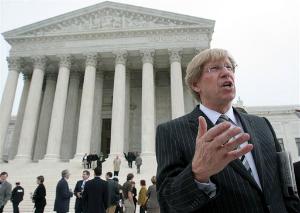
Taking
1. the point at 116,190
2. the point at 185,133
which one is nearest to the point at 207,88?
the point at 185,133

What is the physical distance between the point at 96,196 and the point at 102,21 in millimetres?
28516

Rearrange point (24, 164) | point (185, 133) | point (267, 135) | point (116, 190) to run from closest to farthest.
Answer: point (185, 133)
point (267, 135)
point (116, 190)
point (24, 164)

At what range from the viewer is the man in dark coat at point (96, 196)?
8.07 m

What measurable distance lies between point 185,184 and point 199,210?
0.85 feet

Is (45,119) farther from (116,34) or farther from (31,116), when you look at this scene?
(116,34)

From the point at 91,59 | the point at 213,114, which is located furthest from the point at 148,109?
the point at 213,114

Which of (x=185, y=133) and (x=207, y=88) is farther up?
(x=207, y=88)

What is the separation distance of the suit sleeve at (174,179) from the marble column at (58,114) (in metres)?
28.0

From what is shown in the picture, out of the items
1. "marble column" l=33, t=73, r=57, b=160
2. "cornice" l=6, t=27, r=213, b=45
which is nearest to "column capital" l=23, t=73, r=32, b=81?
"marble column" l=33, t=73, r=57, b=160

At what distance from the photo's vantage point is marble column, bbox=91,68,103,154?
32.0 metres

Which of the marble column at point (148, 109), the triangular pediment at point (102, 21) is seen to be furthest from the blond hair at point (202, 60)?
the triangular pediment at point (102, 21)

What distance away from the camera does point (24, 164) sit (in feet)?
92.2

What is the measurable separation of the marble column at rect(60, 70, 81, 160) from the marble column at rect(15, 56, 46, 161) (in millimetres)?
3650

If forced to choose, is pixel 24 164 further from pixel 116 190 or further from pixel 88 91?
pixel 116 190
